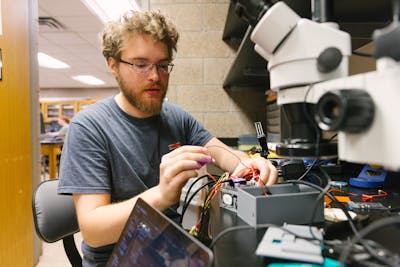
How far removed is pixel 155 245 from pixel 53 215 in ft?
2.21

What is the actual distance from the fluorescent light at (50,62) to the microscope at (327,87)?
5995 mm

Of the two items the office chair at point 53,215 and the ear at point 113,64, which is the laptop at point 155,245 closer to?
the office chair at point 53,215

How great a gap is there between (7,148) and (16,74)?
1.49ft

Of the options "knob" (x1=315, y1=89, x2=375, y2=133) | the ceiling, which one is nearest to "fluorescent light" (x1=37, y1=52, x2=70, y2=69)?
the ceiling

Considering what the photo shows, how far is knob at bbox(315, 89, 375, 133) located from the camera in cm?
36

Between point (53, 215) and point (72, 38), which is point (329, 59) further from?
point (72, 38)

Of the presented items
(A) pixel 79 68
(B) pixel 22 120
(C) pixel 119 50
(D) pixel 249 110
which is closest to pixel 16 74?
(B) pixel 22 120

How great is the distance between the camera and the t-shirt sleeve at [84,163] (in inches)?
33.9

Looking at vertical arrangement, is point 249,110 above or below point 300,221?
above

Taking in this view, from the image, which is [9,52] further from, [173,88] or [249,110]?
[249,110]

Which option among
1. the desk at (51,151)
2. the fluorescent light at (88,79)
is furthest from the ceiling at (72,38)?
the desk at (51,151)

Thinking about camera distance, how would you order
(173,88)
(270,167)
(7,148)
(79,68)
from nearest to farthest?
(270,167), (7,148), (173,88), (79,68)

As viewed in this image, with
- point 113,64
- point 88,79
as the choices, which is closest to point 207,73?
point 113,64

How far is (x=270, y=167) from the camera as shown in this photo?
847 mm
